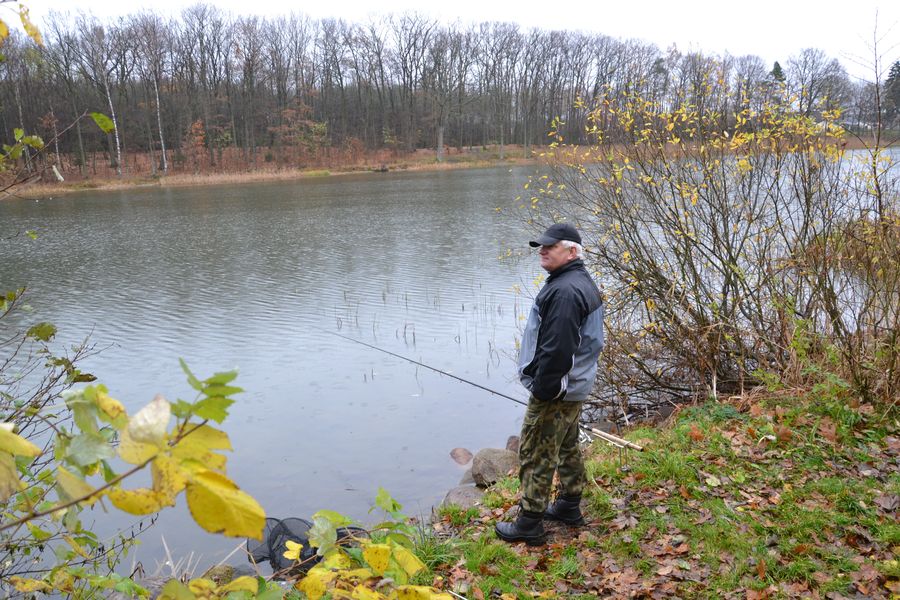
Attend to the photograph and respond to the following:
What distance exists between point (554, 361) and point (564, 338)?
6.1 inches

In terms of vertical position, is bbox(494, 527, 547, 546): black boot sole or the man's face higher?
the man's face

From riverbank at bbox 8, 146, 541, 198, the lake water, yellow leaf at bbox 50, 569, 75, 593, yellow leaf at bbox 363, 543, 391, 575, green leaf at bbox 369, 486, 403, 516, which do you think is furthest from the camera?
riverbank at bbox 8, 146, 541, 198

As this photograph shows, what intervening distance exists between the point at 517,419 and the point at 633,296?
86.8 inches

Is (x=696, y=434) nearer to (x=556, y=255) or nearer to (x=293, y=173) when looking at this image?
(x=556, y=255)

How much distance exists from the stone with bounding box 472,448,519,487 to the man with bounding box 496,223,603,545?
2097 millimetres

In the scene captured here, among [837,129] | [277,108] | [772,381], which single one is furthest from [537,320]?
[277,108]

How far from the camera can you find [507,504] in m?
5.58

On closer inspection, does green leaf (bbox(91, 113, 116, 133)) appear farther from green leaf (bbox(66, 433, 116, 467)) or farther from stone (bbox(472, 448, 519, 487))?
stone (bbox(472, 448, 519, 487))

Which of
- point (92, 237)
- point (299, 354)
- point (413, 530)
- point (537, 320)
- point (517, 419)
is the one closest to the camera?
point (413, 530)

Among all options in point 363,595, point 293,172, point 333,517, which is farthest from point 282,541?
point 293,172

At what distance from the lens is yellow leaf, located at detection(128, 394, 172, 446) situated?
94cm

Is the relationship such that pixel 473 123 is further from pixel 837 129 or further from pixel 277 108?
pixel 837 129

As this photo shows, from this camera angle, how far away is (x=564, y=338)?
4090 millimetres

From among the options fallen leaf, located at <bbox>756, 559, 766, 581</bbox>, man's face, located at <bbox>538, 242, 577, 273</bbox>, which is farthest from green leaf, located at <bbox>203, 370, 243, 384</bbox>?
fallen leaf, located at <bbox>756, 559, 766, 581</bbox>
